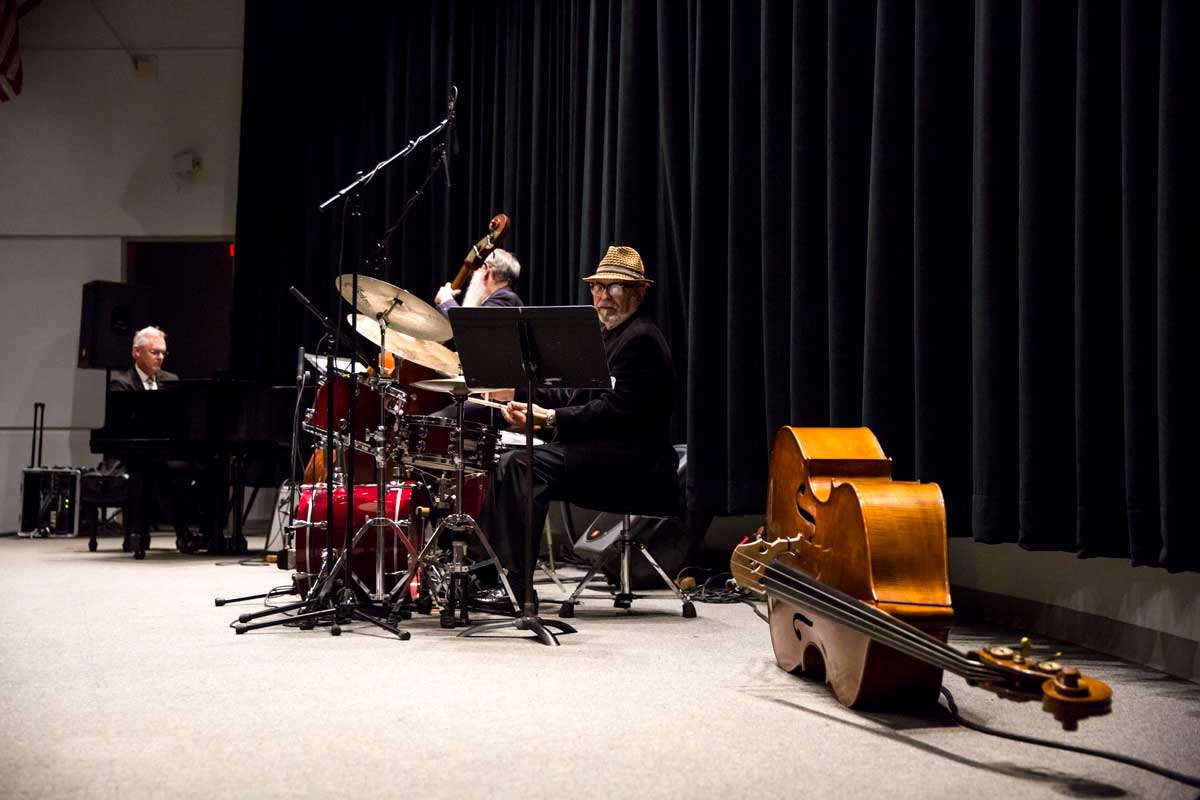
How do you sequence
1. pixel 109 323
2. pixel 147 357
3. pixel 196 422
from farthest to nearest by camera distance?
pixel 109 323, pixel 147 357, pixel 196 422

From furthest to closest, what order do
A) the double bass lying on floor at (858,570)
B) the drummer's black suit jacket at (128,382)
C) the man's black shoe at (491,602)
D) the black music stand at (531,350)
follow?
the drummer's black suit jacket at (128,382), the man's black shoe at (491,602), the black music stand at (531,350), the double bass lying on floor at (858,570)

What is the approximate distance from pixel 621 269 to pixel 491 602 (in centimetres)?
132

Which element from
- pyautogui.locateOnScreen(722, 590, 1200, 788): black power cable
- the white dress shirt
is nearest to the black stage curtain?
pyautogui.locateOnScreen(722, 590, 1200, 788): black power cable

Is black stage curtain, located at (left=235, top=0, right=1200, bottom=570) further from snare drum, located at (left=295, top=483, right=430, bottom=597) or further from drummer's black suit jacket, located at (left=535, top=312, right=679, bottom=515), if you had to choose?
snare drum, located at (left=295, top=483, right=430, bottom=597)

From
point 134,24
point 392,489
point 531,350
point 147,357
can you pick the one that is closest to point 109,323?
point 147,357

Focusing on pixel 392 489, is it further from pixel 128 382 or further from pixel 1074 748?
pixel 128 382

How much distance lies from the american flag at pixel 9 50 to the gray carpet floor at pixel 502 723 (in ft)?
21.1

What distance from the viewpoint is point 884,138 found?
146 inches

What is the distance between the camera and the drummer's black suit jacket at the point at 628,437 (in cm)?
393

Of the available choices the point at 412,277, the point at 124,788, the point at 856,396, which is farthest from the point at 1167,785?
the point at 412,277

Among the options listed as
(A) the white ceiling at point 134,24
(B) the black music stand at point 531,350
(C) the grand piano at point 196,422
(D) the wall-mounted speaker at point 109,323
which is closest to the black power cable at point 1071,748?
(B) the black music stand at point 531,350

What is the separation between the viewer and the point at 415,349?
146 inches

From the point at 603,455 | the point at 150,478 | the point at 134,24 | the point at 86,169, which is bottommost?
the point at 150,478

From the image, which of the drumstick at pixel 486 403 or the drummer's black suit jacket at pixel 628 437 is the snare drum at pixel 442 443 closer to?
the drumstick at pixel 486 403
